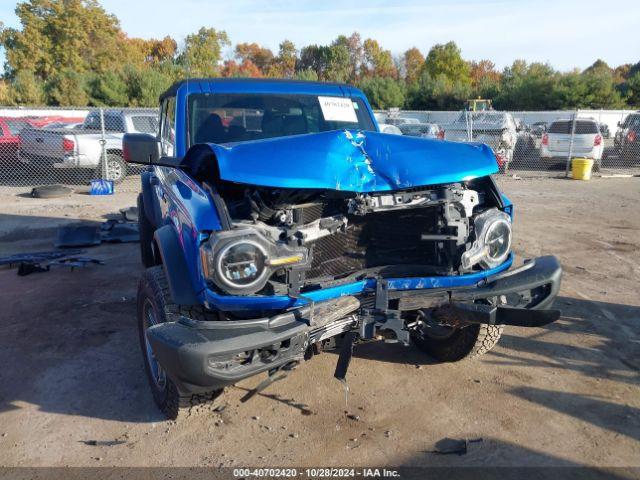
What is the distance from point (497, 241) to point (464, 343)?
1085 mm

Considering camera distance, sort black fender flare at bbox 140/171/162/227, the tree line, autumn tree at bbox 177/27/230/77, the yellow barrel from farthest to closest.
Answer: autumn tree at bbox 177/27/230/77, the tree line, the yellow barrel, black fender flare at bbox 140/171/162/227

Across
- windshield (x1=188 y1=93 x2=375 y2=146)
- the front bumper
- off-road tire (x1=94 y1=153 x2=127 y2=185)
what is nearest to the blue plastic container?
off-road tire (x1=94 y1=153 x2=127 y2=185)

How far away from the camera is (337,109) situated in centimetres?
452

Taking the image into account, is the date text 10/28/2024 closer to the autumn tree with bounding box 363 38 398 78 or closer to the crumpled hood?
the crumpled hood

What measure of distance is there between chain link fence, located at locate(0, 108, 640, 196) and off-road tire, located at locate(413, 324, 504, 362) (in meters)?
6.92

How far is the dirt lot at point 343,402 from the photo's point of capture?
3020 mm

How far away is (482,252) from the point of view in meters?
3.08

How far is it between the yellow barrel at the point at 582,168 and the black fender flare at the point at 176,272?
14998 mm

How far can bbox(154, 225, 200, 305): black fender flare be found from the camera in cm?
279

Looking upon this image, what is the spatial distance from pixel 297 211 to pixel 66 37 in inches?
1989

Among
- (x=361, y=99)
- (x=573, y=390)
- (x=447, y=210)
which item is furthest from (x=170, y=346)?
(x=361, y=99)

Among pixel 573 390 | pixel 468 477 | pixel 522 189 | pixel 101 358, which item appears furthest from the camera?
pixel 522 189

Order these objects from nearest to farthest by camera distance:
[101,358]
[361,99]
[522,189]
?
1. [101,358]
2. [361,99]
3. [522,189]

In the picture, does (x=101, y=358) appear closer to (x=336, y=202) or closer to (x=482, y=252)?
(x=336, y=202)
